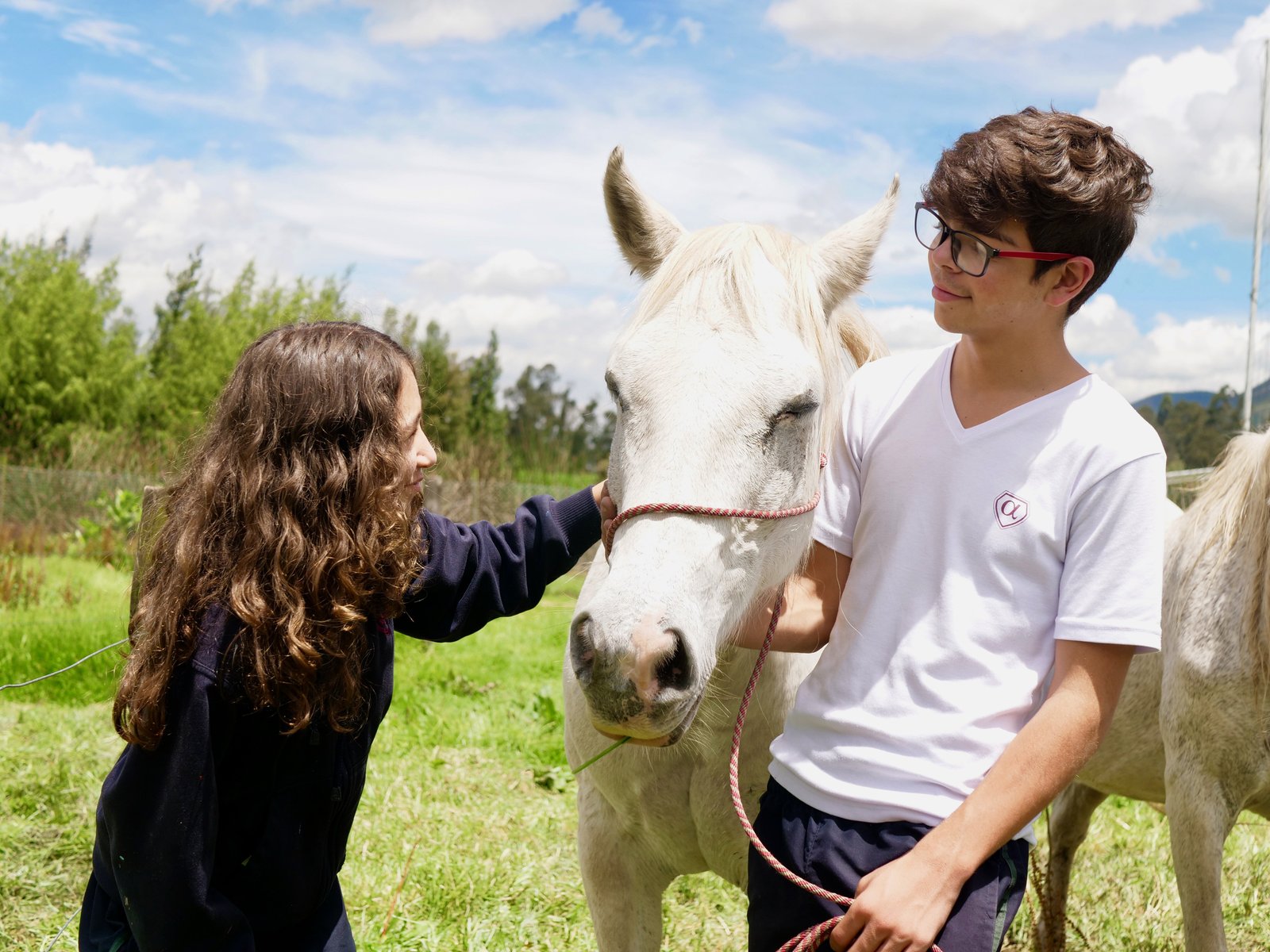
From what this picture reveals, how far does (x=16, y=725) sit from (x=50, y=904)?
2190 mm

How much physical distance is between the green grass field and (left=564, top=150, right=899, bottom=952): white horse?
1063mm

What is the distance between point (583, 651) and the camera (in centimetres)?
138

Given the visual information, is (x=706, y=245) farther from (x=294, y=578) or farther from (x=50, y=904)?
(x=50, y=904)

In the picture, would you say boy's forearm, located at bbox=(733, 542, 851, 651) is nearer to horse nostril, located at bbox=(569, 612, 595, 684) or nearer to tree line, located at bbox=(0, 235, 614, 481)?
horse nostril, located at bbox=(569, 612, 595, 684)

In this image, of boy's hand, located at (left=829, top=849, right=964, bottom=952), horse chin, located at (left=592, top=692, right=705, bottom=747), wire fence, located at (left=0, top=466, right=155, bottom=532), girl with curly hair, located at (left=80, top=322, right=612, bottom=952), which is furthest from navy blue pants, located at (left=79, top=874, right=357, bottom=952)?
wire fence, located at (left=0, top=466, right=155, bottom=532)

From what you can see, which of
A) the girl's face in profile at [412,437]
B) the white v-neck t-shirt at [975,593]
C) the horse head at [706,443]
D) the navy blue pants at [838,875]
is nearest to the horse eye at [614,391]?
the horse head at [706,443]

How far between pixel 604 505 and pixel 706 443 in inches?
15.2

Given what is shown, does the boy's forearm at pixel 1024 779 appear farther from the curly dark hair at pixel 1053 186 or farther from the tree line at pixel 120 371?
the tree line at pixel 120 371

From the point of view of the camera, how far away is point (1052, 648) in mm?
1458

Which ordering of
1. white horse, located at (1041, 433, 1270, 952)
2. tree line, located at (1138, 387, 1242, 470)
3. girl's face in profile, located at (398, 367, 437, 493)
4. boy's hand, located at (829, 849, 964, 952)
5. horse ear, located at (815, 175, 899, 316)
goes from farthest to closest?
tree line, located at (1138, 387, 1242, 470) < white horse, located at (1041, 433, 1270, 952) < horse ear, located at (815, 175, 899, 316) < girl's face in profile, located at (398, 367, 437, 493) < boy's hand, located at (829, 849, 964, 952)

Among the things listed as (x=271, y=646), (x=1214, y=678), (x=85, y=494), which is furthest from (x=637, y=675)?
(x=85, y=494)

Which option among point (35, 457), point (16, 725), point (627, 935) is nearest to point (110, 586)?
point (16, 725)

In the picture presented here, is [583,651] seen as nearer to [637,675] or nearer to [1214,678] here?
[637,675]

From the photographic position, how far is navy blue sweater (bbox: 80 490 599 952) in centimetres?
149
